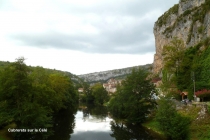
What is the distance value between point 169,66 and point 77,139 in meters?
25.7

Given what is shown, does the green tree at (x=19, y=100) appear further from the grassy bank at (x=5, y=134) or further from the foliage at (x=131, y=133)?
the foliage at (x=131, y=133)

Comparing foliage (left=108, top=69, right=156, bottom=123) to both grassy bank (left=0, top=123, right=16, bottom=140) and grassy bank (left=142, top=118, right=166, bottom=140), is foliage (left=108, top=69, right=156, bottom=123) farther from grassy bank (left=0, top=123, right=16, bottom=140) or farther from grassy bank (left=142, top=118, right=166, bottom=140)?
grassy bank (left=0, top=123, right=16, bottom=140)

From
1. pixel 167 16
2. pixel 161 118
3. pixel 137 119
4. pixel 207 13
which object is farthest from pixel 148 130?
pixel 167 16

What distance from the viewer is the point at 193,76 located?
36312mm

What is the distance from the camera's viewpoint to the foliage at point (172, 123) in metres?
25.0

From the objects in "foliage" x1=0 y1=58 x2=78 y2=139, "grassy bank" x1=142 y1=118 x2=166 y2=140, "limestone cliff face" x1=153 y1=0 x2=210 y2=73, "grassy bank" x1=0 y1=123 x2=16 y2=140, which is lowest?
"grassy bank" x1=142 y1=118 x2=166 y2=140

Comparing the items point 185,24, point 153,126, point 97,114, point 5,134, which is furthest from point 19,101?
point 185,24

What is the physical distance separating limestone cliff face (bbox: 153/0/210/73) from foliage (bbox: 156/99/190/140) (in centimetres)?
2432

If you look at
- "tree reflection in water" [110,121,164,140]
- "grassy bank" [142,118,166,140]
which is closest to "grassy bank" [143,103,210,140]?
"grassy bank" [142,118,166,140]

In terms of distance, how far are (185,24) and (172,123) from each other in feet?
132

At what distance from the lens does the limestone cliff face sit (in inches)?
1852

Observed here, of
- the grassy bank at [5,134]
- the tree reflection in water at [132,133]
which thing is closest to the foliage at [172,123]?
the tree reflection in water at [132,133]

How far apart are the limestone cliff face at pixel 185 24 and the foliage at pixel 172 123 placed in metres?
24.3

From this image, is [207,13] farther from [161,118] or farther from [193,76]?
[161,118]
